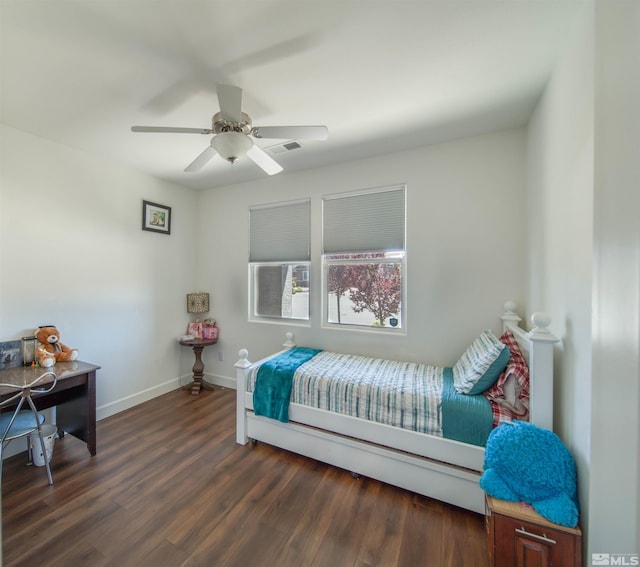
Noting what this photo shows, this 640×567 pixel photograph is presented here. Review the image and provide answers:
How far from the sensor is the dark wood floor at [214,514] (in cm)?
139

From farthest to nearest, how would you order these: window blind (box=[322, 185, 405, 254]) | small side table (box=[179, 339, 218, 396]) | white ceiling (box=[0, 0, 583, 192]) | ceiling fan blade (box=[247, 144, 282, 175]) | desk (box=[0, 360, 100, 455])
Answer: small side table (box=[179, 339, 218, 396]), window blind (box=[322, 185, 405, 254]), desk (box=[0, 360, 100, 455]), ceiling fan blade (box=[247, 144, 282, 175]), white ceiling (box=[0, 0, 583, 192])

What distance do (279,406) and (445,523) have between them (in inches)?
51.9

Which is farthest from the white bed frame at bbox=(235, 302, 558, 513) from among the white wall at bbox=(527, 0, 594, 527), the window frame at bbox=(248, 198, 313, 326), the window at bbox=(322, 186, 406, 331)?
the window frame at bbox=(248, 198, 313, 326)

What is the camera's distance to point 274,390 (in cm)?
223

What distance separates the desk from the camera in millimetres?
2004

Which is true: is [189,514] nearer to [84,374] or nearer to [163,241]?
[84,374]

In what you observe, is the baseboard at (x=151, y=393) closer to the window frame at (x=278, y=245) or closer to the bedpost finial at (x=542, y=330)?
the window frame at (x=278, y=245)

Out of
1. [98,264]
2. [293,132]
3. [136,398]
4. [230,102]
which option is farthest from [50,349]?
[293,132]

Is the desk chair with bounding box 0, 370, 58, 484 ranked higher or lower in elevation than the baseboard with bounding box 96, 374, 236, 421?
higher

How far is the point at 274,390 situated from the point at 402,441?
3.46 feet

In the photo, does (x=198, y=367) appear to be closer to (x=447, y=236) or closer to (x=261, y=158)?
(x=261, y=158)

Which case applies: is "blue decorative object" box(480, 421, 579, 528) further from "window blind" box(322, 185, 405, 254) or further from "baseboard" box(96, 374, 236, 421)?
"baseboard" box(96, 374, 236, 421)

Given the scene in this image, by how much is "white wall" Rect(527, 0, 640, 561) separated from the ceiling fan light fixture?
1.67 meters

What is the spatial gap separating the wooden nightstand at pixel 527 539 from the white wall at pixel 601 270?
0.09 m
